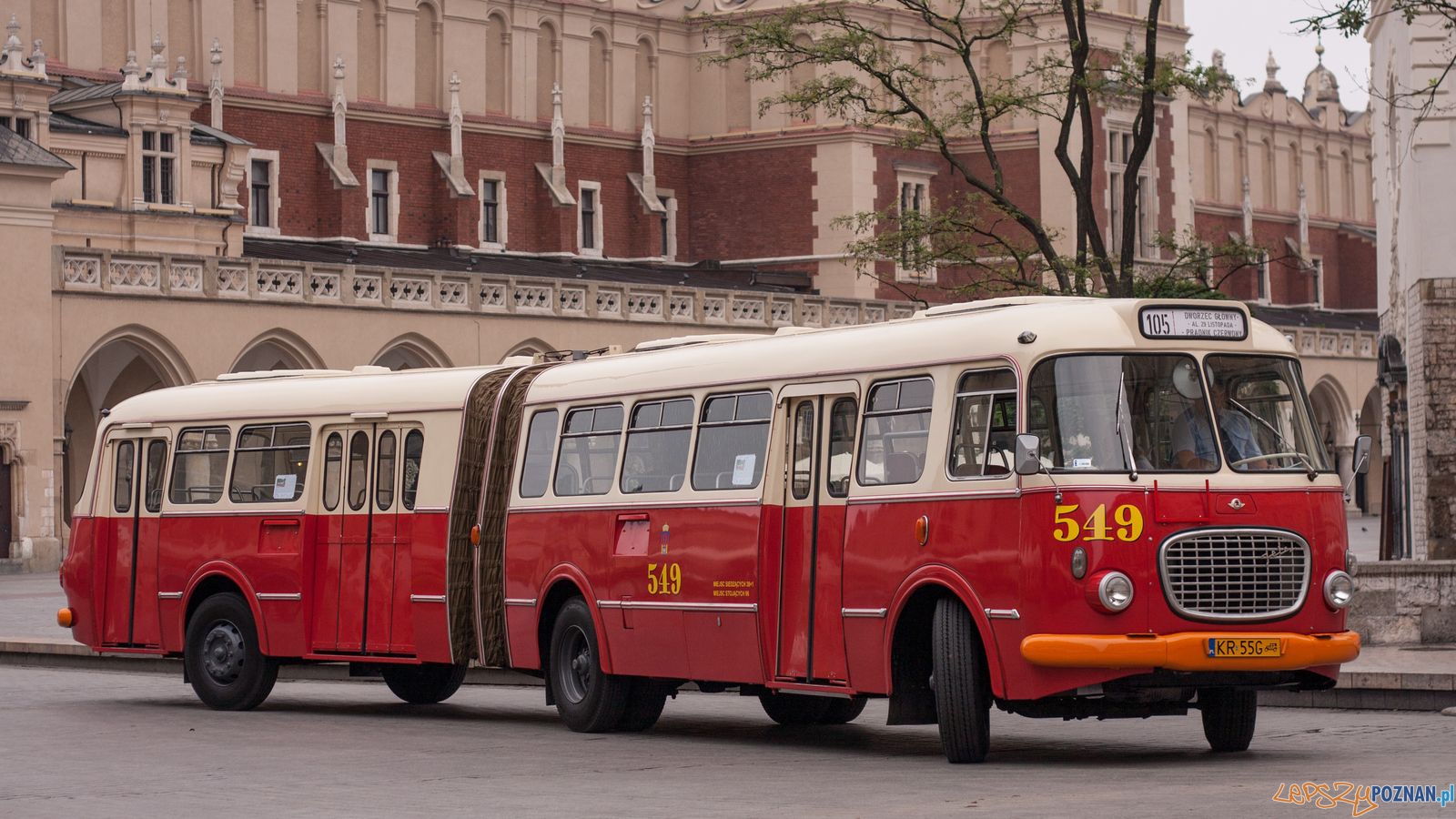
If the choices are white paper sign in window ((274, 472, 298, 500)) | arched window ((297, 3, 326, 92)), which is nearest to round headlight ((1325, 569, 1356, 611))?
white paper sign in window ((274, 472, 298, 500))

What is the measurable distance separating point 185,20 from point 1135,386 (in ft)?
162

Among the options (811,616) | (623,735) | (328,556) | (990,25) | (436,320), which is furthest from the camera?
(990,25)

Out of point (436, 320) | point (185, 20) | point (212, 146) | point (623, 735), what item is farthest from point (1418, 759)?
point (185, 20)

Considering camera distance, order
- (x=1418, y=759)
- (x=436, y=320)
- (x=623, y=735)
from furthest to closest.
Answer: (x=436, y=320), (x=623, y=735), (x=1418, y=759)

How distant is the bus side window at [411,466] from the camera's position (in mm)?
18297

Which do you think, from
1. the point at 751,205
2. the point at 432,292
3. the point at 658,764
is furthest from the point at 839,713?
the point at 751,205

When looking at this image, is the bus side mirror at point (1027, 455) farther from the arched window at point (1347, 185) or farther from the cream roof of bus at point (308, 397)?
the arched window at point (1347, 185)

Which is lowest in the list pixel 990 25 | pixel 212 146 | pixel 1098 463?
pixel 1098 463

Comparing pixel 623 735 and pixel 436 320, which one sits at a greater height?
pixel 436 320

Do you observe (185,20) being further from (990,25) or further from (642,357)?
(642,357)

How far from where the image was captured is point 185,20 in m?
59.9

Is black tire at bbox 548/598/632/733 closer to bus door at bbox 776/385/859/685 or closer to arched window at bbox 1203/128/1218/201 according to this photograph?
bus door at bbox 776/385/859/685

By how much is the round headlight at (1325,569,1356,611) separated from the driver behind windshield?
74 cm

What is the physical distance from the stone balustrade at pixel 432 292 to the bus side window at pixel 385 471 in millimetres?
23026
